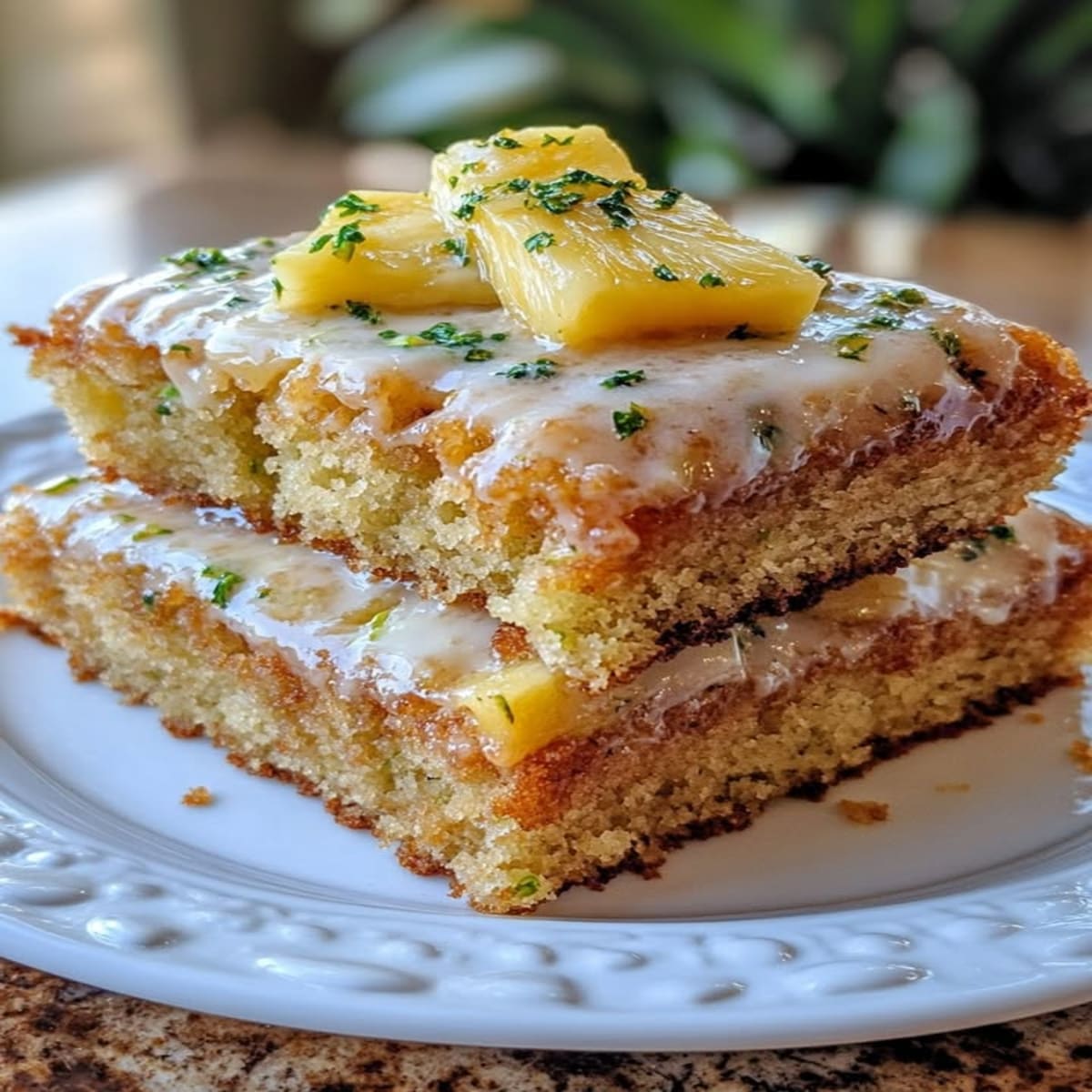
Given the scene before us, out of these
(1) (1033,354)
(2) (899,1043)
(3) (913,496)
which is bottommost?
(2) (899,1043)

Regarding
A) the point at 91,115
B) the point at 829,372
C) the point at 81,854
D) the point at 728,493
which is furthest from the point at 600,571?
the point at 91,115

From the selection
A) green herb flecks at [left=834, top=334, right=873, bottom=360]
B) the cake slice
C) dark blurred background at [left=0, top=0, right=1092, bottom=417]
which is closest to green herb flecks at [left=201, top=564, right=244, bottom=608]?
the cake slice

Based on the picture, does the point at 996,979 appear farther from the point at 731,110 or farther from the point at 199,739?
the point at 731,110

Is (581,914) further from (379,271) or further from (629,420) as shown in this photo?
(379,271)

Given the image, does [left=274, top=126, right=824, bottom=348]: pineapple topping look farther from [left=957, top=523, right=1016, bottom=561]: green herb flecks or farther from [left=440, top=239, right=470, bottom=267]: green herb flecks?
[left=957, top=523, right=1016, bottom=561]: green herb flecks

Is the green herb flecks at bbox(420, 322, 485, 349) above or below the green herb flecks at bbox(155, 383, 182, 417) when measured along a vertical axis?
below
